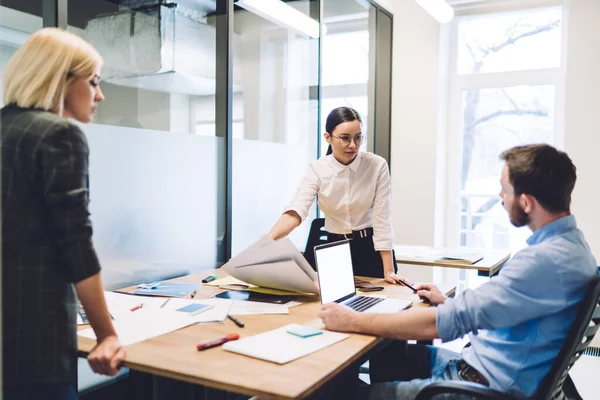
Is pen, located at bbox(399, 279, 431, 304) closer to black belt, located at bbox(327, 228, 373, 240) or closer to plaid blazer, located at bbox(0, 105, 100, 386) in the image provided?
black belt, located at bbox(327, 228, 373, 240)

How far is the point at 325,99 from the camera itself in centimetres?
454

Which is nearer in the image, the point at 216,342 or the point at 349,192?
the point at 216,342

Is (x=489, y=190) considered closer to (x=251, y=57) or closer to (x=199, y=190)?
(x=251, y=57)

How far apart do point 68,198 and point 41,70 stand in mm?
289

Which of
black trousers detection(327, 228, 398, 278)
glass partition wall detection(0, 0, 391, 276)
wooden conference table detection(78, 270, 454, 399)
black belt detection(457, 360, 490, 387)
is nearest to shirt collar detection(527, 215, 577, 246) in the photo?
black belt detection(457, 360, 490, 387)

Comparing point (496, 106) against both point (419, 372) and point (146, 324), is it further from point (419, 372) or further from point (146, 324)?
point (146, 324)

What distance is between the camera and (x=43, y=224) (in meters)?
1.18

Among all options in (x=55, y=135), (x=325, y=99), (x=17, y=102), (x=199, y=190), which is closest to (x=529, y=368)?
(x=55, y=135)

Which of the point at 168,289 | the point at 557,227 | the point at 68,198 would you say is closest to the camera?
the point at 68,198

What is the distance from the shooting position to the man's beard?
5.14 feet

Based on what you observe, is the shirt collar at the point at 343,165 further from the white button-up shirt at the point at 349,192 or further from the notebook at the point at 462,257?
the notebook at the point at 462,257

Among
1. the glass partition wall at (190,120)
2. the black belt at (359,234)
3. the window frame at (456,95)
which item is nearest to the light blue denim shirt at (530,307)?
the black belt at (359,234)

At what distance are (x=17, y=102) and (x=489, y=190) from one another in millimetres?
4108

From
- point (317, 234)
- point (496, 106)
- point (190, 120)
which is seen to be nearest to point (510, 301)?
point (317, 234)
